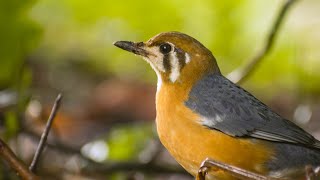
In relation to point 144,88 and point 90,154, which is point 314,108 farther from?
point 90,154

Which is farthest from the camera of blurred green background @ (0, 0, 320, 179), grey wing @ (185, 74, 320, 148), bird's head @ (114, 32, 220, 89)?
blurred green background @ (0, 0, 320, 179)

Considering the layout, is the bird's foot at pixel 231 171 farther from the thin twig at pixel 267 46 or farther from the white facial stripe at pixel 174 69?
the thin twig at pixel 267 46

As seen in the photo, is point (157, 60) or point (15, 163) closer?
point (15, 163)

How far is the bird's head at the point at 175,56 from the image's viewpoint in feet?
15.8

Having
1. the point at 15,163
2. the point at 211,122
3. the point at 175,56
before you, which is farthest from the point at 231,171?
the point at 175,56

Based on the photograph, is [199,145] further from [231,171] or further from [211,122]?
[231,171]

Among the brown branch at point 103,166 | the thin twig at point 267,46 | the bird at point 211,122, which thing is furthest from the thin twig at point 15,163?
the thin twig at point 267,46

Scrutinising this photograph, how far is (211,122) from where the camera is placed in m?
4.65

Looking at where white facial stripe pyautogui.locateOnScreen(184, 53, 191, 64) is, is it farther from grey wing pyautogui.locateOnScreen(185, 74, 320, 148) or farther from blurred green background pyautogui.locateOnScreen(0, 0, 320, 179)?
blurred green background pyautogui.locateOnScreen(0, 0, 320, 179)

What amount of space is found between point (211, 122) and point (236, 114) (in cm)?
20

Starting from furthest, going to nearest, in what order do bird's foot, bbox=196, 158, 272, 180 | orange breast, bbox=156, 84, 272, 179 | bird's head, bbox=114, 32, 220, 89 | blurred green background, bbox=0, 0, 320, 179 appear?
blurred green background, bbox=0, 0, 320, 179 → bird's head, bbox=114, 32, 220, 89 → orange breast, bbox=156, 84, 272, 179 → bird's foot, bbox=196, 158, 272, 180

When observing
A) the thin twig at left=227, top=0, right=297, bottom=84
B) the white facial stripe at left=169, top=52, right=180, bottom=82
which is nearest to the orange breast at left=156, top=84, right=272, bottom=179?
the white facial stripe at left=169, top=52, right=180, bottom=82

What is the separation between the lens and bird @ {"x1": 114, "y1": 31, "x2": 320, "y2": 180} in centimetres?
455

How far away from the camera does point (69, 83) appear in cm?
989
